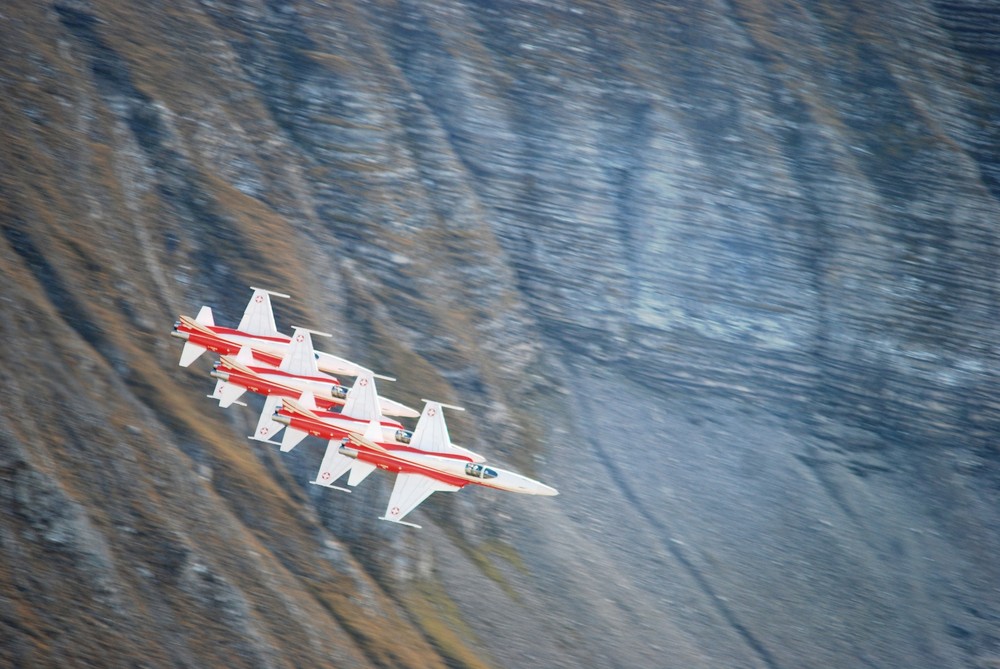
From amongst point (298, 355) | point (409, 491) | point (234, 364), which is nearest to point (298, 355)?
point (298, 355)

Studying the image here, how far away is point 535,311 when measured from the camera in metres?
57.3

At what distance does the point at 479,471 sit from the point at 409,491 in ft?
10.3

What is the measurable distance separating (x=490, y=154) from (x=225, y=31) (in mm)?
17402

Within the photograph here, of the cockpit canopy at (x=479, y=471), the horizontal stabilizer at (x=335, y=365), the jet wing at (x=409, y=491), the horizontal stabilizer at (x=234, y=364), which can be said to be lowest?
the jet wing at (x=409, y=491)

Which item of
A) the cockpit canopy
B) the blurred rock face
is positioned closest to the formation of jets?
the cockpit canopy

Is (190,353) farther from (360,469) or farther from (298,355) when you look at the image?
(360,469)

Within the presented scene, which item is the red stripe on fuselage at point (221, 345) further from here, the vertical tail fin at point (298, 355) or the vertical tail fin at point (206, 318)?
the vertical tail fin at point (298, 355)

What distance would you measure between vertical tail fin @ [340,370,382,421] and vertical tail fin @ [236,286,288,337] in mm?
4704

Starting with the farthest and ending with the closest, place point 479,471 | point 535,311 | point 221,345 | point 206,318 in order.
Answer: point 535,311 < point 221,345 < point 206,318 < point 479,471

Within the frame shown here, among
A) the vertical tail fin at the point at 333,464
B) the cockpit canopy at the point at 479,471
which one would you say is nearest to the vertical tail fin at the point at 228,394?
the vertical tail fin at the point at 333,464

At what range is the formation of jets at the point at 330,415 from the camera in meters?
40.9

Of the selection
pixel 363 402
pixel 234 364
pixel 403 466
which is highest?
pixel 234 364

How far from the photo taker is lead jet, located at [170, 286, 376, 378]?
4234 centimetres

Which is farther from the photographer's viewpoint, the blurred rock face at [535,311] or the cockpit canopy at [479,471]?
the cockpit canopy at [479,471]
